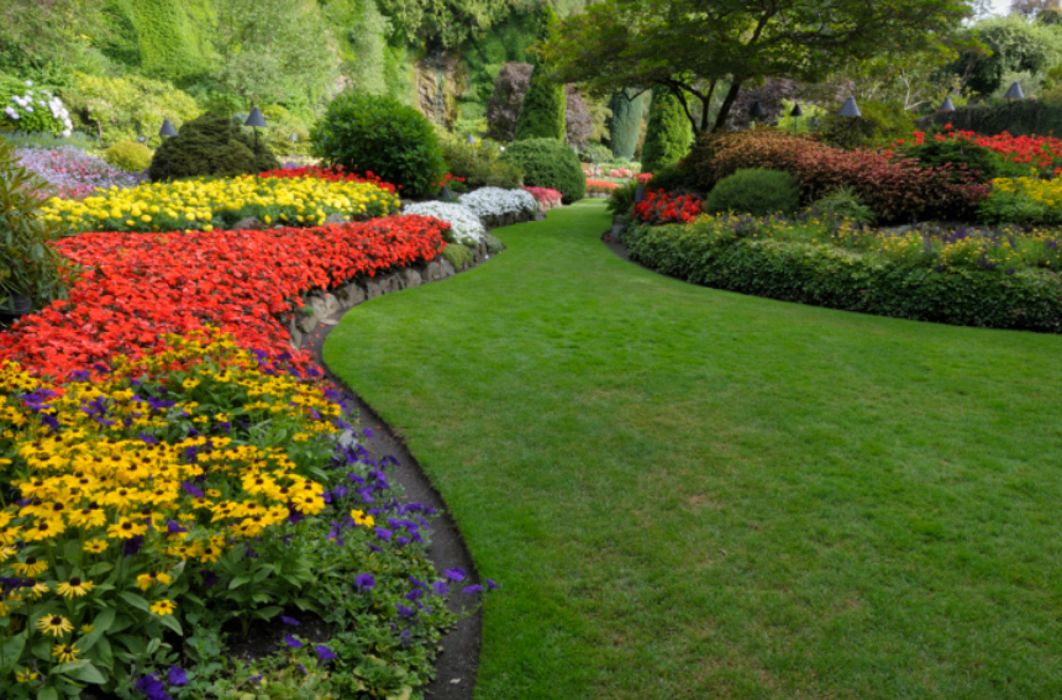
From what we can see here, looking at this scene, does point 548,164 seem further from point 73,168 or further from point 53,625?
point 53,625

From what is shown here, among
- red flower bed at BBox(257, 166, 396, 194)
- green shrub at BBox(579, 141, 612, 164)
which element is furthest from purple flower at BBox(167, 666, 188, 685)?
green shrub at BBox(579, 141, 612, 164)

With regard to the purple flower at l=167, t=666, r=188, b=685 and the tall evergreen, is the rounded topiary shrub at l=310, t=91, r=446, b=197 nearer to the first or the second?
the tall evergreen

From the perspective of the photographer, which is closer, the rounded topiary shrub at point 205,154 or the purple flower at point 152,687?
the purple flower at point 152,687

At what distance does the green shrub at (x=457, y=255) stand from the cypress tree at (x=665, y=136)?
33.1ft

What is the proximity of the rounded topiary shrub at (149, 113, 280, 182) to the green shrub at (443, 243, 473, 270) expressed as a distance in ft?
18.3

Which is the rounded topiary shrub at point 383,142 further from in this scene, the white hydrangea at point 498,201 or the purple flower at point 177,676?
the purple flower at point 177,676

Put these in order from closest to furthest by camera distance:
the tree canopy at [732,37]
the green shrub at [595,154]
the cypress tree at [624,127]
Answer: the tree canopy at [732,37] < the green shrub at [595,154] < the cypress tree at [624,127]

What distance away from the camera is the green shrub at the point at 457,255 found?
9.12 metres

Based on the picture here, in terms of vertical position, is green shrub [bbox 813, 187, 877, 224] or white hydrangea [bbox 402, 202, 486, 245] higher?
green shrub [bbox 813, 187, 877, 224]

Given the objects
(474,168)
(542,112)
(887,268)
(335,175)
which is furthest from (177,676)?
(542,112)

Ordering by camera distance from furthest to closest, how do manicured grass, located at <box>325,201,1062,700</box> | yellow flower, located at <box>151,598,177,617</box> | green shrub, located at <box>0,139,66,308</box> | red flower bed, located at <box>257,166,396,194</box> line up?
1. red flower bed, located at <box>257,166,396,194</box>
2. green shrub, located at <box>0,139,66,308</box>
3. manicured grass, located at <box>325,201,1062,700</box>
4. yellow flower, located at <box>151,598,177,617</box>

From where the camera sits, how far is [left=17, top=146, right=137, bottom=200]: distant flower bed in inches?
445

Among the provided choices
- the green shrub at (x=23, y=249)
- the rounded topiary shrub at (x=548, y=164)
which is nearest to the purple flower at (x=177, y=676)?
the green shrub at (x=23, y=249)

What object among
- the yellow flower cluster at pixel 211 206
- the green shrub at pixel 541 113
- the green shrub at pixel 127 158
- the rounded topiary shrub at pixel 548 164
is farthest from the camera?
the green shrub at pixel 541 113
